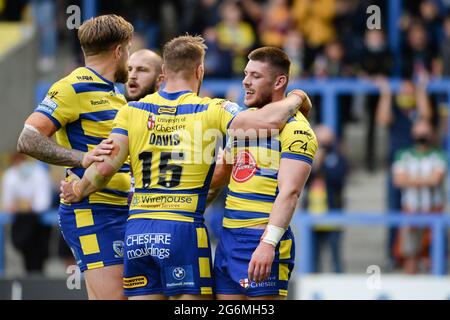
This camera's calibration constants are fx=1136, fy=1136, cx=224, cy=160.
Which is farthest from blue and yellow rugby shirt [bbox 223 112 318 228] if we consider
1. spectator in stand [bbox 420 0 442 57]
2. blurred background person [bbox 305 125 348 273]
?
spectator in stand [bbox 420 0 442 57]

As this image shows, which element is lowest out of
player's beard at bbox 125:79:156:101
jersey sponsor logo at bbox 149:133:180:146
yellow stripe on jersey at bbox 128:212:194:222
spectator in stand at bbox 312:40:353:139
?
yellow stripe on jersey at bbox 128:212:194:222

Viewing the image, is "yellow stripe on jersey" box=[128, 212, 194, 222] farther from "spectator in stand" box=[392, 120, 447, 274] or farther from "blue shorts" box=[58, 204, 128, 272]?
"spectator in stand" box=[392, 120, 447, 274]

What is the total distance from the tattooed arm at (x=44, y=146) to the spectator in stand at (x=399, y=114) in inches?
351

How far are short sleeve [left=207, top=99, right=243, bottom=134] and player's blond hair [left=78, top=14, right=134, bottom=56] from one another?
3.25 feet

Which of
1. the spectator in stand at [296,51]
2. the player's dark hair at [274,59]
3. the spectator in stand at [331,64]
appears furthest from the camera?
the spectator in stand at [296,51]

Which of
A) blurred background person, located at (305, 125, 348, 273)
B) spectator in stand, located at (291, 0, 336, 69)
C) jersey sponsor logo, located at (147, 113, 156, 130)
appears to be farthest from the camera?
spectator in stand, located at (291, 0, 336, 69)

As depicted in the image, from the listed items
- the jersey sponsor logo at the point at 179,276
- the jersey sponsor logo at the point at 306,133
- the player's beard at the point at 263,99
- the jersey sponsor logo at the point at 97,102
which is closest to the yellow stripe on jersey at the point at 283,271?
the jersey sponsor logo at the point at 179,276

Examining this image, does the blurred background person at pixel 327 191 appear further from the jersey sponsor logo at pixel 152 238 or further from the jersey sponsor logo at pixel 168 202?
the jersey sponsor logo at pixel 152 238

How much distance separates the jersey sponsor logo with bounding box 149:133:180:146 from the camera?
25.0ft

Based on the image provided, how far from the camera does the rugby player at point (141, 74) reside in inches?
346

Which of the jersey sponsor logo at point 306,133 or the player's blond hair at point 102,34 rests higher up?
the player's blond hair at point 102,34

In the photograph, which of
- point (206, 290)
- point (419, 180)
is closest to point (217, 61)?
point (419, 180)

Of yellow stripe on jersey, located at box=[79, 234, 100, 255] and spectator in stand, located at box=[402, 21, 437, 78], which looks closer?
yellow stripe on jersey, located at box=[79, 234, 100, 255]
